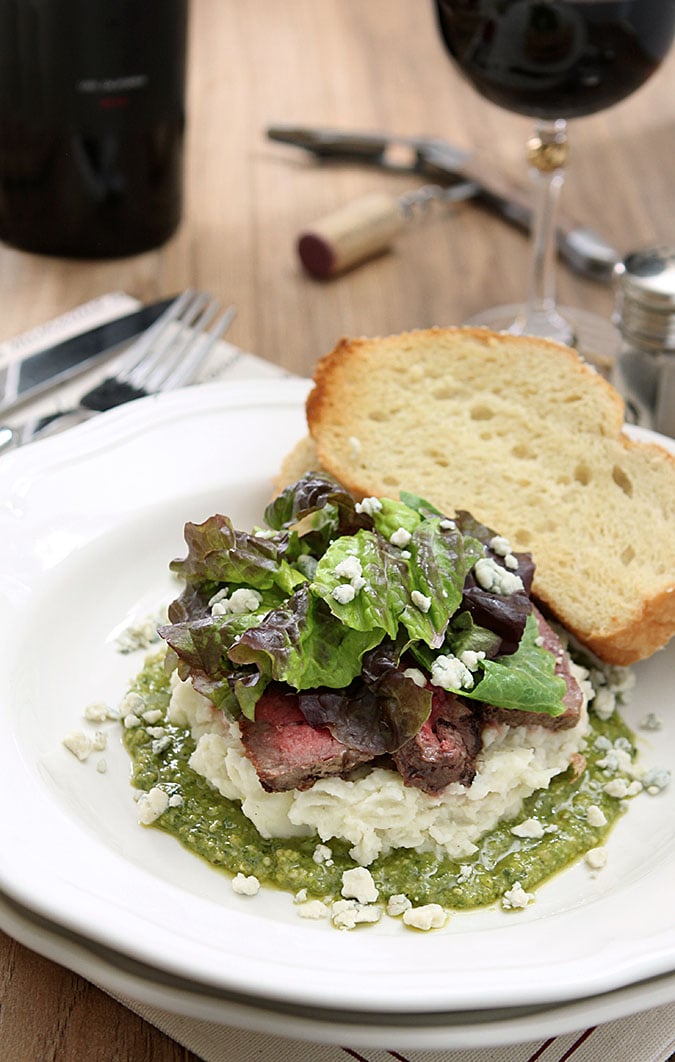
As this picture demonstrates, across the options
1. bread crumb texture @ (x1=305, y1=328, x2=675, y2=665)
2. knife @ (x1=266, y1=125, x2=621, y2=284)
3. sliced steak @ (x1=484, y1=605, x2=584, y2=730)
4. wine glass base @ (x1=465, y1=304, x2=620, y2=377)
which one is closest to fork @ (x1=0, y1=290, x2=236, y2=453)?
bread crumb texture @ (x1=305, y1=328, x2=675, y2=665)

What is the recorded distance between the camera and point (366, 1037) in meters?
1.91

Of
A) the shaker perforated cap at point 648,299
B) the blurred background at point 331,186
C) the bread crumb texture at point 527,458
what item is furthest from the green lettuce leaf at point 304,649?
the blurred background at point 331,186

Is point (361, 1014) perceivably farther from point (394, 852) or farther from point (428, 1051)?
point (394, 852)

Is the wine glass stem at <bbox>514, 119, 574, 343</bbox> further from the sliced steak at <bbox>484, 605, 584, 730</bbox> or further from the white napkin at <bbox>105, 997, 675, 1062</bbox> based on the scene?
the white napkin at <bbox>105, 997, 675, 1062</bbox>

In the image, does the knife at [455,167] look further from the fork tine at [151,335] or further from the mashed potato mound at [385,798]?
the mashed potato mound at [385,798]

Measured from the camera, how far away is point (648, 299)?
11.7 ft

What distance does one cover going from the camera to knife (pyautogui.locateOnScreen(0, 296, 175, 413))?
3646 mm

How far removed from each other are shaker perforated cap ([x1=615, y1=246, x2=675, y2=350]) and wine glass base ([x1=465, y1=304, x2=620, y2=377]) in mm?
605

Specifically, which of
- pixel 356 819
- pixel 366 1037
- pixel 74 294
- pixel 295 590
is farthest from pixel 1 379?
pixel 366 1037

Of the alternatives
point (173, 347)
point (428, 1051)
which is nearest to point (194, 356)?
point (173, 347)

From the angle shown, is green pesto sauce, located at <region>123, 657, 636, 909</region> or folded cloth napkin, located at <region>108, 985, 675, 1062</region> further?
green pesto sauce, located at <region>123, 657, 636, 909</region>

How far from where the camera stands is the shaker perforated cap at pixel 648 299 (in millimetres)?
3566

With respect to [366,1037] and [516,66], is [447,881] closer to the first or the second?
[366,1037]

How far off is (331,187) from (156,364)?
1.94 meters
